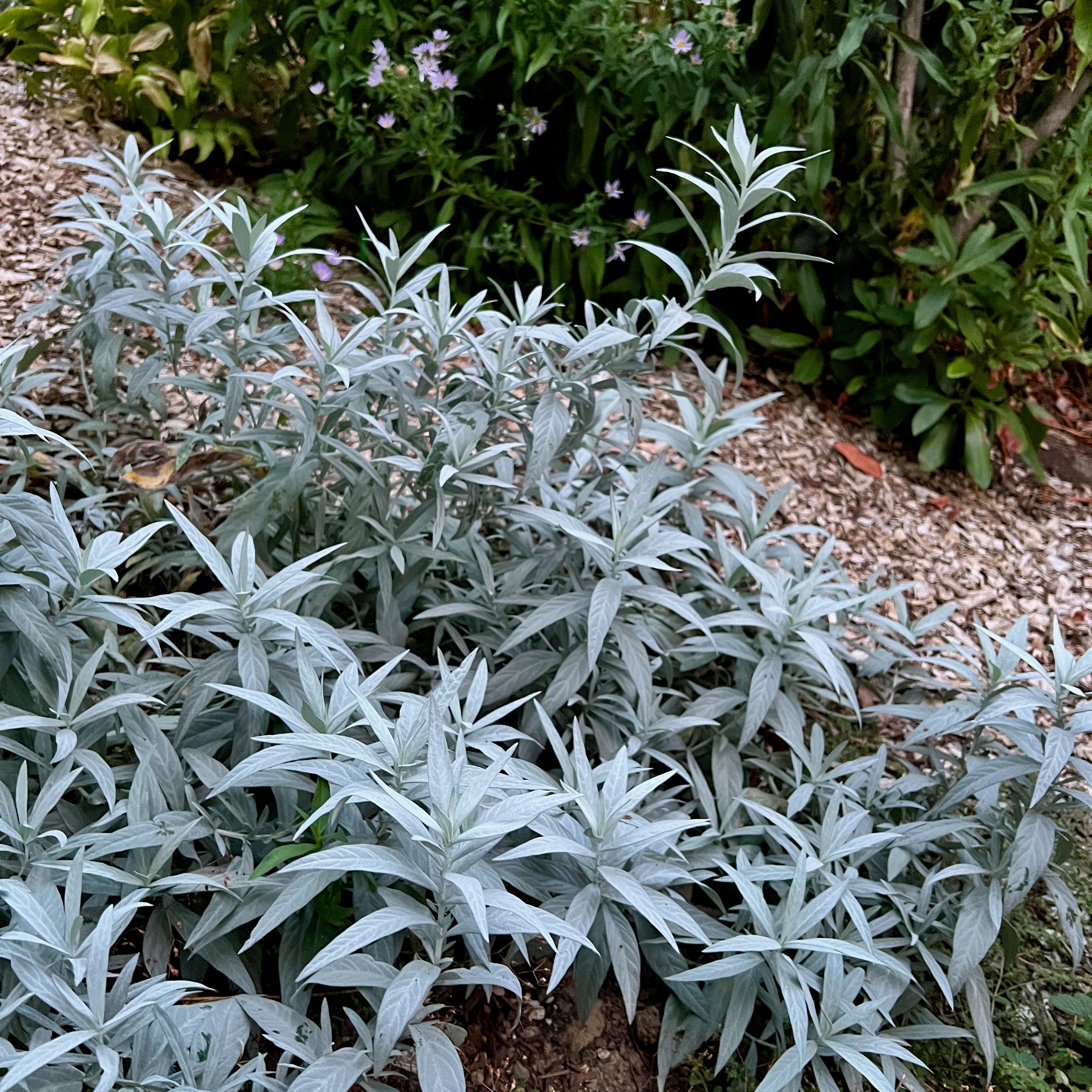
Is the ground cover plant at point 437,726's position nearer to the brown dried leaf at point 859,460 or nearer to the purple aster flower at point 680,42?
the brown dried leaf at point 859,460

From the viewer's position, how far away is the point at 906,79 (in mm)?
3521

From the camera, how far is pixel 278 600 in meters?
1.91

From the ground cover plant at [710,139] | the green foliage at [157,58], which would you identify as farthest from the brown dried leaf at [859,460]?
the green foliage at [157,58]

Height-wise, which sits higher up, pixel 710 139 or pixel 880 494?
pixel 710 139

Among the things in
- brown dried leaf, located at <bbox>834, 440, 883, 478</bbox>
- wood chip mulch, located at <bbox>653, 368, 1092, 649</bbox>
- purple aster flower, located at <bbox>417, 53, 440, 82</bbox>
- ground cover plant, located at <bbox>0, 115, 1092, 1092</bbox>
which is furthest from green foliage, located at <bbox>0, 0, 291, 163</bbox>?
brown dried leaf, located at <bbox>834, 440, 883, 478</bbox>

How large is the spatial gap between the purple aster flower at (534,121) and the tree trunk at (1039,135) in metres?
1.51

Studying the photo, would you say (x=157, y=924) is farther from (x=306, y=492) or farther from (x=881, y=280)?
(x=881, y=280)

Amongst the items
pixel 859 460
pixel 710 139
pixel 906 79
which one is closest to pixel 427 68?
pixel 710 139

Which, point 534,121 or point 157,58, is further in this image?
point 157,58

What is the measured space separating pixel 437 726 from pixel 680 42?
2630mm

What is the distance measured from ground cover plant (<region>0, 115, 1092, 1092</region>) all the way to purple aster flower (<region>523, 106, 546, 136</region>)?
3.84ft

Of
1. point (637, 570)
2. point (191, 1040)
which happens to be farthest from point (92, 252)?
point (191, 1040)

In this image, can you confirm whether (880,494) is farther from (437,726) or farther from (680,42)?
(437,726)

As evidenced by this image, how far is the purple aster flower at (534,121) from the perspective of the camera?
11.4ft
